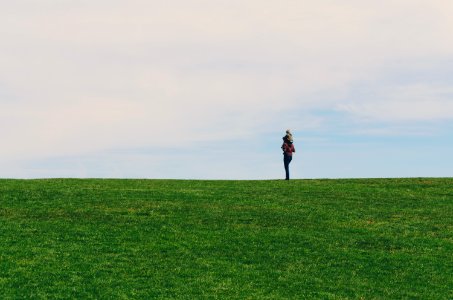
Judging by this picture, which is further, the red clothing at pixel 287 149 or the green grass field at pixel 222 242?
the red clothing at pixel 287 149

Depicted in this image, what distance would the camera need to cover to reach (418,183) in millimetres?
48281

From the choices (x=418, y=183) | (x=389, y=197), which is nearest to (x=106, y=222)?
(x=389, y=197)

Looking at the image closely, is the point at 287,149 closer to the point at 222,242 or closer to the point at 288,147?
the point at 288,147

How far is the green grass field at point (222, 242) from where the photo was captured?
2286cm

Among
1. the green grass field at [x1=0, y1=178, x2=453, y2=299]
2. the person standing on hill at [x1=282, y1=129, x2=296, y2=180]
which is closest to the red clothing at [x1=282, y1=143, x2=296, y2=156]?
the person standing on hill at [x1=282, y1=129, x2=296, y2=180]

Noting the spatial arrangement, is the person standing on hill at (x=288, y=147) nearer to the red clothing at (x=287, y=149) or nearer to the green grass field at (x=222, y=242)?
the red clothing at (x=287, y=149)

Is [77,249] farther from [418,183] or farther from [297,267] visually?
[418,183]

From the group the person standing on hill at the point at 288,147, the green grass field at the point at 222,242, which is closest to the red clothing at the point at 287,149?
the person standing on hill at the point at 288,147

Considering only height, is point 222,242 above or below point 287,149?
below

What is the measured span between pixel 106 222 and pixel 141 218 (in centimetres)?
175

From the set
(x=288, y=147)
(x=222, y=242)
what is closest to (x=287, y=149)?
(x=288, y=147)

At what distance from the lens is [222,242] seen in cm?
2845

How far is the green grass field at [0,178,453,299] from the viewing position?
22859 millimetres

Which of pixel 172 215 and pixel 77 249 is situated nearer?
pixel 77 249
